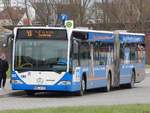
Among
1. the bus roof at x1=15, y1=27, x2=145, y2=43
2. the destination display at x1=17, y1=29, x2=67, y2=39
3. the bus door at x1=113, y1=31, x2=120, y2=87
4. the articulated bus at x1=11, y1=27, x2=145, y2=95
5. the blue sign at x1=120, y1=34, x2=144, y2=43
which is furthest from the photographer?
the blue sign at x1=120, y1=34, x2=144, y2=43

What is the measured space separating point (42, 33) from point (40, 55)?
3.09 ft

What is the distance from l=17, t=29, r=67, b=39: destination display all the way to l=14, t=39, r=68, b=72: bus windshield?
0.59ft

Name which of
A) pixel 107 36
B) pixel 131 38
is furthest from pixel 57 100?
pixel 131 38

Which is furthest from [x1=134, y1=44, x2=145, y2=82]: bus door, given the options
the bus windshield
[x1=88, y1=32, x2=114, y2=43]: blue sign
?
the bus windshield

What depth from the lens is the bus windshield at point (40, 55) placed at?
23297 millimetres

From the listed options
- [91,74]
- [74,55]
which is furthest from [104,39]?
[74,55]

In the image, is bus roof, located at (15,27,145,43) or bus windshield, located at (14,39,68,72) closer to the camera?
bus windshield, located at (14,39,68,72)

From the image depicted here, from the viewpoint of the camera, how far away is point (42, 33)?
23.8m

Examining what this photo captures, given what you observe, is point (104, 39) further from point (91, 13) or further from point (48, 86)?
point (91, 13)

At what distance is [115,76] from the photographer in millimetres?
29562

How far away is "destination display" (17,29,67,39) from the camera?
23625mm

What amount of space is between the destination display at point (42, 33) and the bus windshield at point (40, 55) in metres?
0.18

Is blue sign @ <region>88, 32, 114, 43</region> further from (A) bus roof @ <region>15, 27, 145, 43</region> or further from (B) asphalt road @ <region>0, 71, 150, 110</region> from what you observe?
(B) asphalt road @ <region>0, 71, 150, 110</region>

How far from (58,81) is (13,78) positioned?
72.1 inches
